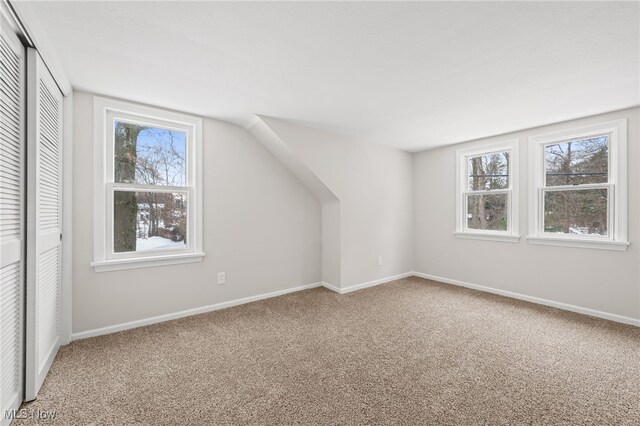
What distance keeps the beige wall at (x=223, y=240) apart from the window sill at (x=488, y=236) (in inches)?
83.8

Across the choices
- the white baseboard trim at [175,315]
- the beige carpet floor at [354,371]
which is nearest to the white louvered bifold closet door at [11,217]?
the beige carpet floor at [354,371]

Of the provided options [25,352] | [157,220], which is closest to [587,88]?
[157,220]

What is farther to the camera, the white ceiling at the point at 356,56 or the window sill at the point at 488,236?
the window sill at the point at 488,236

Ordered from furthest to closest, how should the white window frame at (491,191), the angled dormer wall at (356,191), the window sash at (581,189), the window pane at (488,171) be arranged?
the window pane at (488,171) < the white window frame at (491,191) < the angled dormer wall at (356,191) < the window sash at (581,189)

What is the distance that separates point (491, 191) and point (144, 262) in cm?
433

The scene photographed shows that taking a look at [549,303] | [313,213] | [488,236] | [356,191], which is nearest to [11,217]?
[313,213]

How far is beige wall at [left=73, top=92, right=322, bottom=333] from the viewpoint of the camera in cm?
242

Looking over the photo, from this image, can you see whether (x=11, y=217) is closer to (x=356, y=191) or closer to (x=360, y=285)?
(x=356, y=191)

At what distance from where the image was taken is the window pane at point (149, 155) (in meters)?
2.67

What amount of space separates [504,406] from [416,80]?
Answer: 7.53 feet

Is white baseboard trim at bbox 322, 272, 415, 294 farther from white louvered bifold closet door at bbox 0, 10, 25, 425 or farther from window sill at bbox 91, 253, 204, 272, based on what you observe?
white louvered bifold closet door at bbox 0, 10, 25, 425

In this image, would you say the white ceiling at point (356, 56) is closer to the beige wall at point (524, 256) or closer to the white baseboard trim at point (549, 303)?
the beige wall at point (524, 256)

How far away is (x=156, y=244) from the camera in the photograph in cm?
284

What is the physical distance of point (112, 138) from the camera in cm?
259
